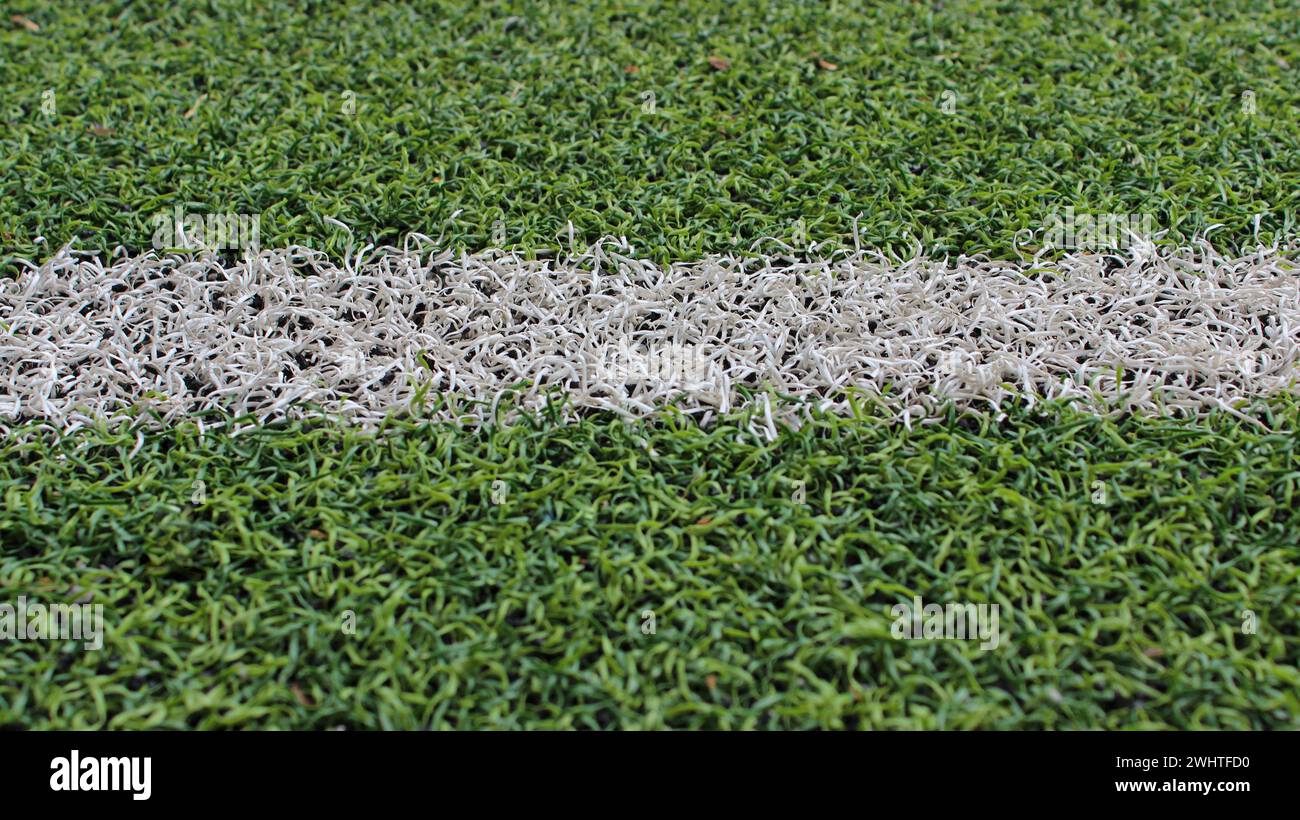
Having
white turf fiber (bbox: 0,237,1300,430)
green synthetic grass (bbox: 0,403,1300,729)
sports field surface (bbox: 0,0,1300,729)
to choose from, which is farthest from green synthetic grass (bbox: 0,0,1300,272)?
green synthetic grass (bbox: 0,403,1300,729)

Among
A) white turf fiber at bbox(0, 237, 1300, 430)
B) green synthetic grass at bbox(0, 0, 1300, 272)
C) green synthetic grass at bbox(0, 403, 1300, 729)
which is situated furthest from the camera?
green synthetic grass at bbox(0, 0, 1300, 272)

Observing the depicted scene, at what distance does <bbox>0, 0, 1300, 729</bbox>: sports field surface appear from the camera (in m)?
1.88

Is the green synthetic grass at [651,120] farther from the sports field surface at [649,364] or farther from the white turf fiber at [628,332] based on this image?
the white turf fiber at [628,332]

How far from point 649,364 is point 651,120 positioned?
1.03m

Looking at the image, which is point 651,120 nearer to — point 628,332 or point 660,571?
point 628,332

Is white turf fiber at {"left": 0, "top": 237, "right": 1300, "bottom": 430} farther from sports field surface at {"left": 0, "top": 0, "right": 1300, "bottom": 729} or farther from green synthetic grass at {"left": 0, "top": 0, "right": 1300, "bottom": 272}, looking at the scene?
green synthetic grass at {"left": 0, "top": 0, "right": 1300, "bottom": 272}

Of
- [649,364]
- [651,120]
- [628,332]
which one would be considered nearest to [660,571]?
[649,364]

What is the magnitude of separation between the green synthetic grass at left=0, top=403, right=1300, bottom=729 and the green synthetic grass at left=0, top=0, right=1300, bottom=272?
728mm

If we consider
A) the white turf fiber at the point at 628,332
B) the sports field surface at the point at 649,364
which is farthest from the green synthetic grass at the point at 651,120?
the white turf fiber at the point at 628,332

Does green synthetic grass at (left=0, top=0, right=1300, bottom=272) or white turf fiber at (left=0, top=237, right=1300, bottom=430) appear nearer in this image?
white turf fiber at (left=0, top=237, right=1300, bottom=430)

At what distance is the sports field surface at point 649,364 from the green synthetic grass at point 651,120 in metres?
0.01

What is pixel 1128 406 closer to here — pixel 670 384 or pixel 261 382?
pixel 670 384

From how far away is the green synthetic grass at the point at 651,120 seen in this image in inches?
112
